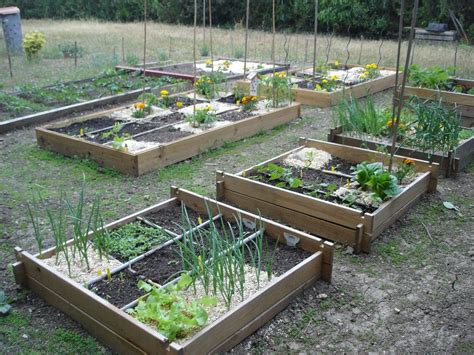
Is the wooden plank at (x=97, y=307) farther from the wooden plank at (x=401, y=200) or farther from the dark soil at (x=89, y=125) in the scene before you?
the dark soil at (x=89, y=125)

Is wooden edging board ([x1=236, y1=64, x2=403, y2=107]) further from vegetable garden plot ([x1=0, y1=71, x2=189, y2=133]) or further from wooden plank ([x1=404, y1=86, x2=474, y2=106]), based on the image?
vegetable garden plot ([x1=0, y1=71, x2=189, y2=133])

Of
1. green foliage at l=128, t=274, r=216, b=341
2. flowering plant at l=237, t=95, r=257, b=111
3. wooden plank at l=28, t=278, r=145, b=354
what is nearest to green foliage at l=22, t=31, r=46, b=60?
flowering plant at l=237, t=95, r=257, b=111

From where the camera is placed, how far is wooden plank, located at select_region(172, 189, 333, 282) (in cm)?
319

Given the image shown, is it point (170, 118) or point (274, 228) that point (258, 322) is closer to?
point (274, 228)

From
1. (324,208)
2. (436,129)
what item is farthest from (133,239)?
(436,129)

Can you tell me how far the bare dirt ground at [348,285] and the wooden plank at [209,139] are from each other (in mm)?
140

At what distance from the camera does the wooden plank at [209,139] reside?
5027mm

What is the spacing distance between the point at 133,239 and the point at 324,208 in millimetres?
1367

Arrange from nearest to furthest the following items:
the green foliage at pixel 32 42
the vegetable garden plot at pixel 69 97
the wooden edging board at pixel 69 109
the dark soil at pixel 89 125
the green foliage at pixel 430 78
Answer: the dark soil at pixel 89 125
the wooden edging board at pixel 69 109
the vegetable garden plot at pixel 69 97
the green foliage at pixel 430 78
the green foliage at pixel 32 42

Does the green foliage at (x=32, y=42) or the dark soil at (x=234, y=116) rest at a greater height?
the green foliage at (x=32, y=42)

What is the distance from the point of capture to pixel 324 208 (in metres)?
3.72

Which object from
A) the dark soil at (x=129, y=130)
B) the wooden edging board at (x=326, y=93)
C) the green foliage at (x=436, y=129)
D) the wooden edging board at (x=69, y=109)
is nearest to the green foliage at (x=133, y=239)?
the dark soil at (x=129, y=130)

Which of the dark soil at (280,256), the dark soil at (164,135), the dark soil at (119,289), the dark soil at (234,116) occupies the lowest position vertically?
the dark soil at (119,289)

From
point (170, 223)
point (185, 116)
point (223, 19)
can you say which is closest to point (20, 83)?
point (185, 116)
